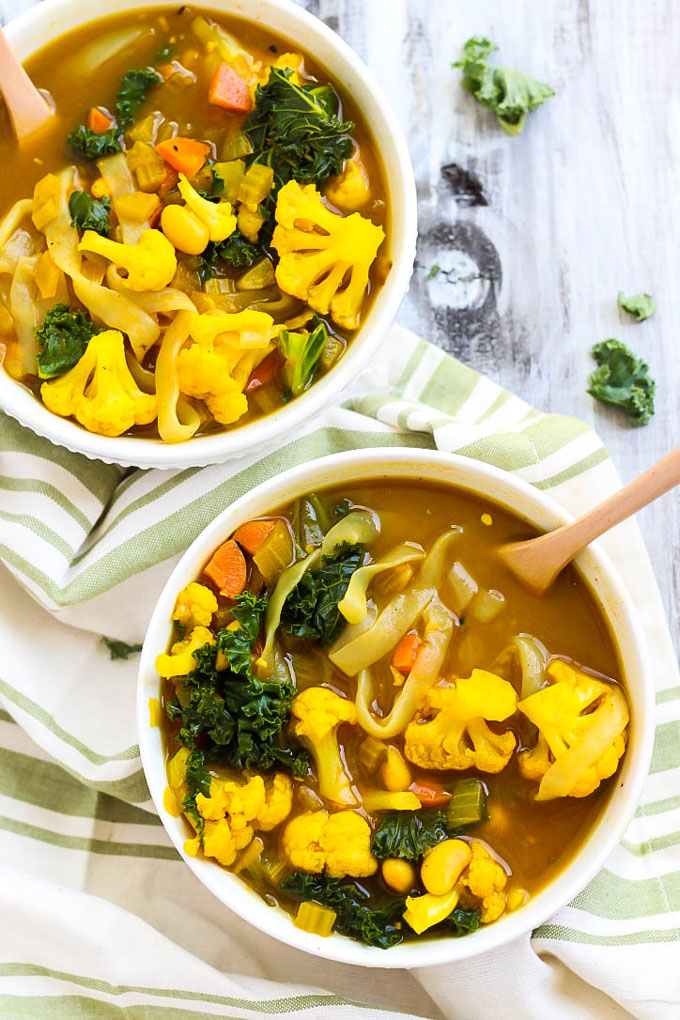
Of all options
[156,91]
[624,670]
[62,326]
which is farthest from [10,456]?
[624,670]

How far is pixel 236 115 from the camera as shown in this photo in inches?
125

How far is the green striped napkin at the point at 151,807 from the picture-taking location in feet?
10.7

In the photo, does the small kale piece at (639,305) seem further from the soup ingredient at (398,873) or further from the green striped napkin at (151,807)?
the soup ingredient at (398,873)

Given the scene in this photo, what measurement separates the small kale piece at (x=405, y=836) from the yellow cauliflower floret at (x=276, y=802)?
254 mm

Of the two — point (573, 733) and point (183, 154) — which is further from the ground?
point (183, 154)

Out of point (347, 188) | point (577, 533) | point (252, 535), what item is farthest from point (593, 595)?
point (347, 188)

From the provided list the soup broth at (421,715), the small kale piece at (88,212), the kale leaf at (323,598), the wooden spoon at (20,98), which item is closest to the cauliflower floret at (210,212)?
the small kale piece at (88,212)

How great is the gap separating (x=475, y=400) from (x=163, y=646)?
4.40 feet

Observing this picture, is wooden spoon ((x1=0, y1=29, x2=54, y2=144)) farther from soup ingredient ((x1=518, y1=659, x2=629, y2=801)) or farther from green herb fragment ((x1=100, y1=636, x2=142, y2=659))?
soup ingredient ((x1=518, y1=659, x2=629, y2=801))

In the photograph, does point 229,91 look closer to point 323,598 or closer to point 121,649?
point 323,598

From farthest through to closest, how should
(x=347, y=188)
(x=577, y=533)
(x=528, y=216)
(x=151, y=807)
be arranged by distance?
(x=528, y=216), (x=151, y=807), (x=347, y=188), (x=577, y=533)

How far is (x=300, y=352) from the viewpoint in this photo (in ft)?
10.2

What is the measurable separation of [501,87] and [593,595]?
70.6 inches

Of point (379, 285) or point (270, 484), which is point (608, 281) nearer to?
point (379, 285)
